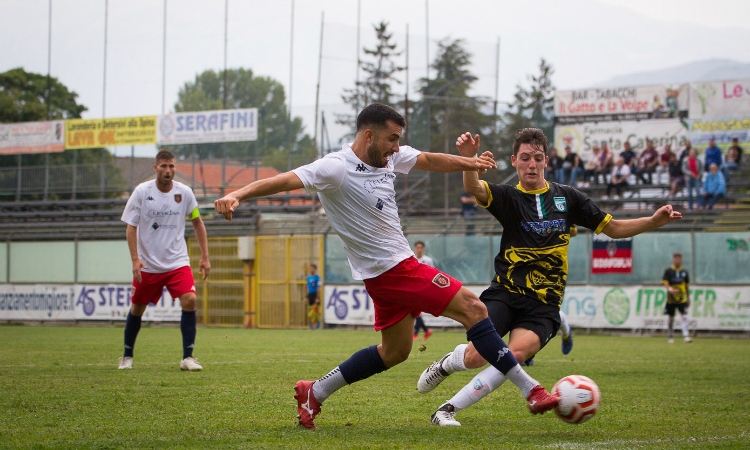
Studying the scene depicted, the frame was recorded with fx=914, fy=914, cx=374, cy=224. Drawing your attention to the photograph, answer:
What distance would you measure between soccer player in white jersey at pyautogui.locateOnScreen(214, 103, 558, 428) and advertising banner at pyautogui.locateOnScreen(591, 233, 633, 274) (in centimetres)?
1777

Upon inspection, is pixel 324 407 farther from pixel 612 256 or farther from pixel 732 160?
pixel 732 160

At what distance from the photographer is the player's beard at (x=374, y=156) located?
5.83 m

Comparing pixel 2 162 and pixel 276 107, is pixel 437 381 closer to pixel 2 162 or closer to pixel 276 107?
pixel 276 107

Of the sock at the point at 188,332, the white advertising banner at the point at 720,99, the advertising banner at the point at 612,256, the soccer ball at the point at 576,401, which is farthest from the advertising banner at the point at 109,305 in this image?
the soccer ball at the point at 576,401

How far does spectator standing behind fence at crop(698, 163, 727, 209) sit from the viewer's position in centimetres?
2527

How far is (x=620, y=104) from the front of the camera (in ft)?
104

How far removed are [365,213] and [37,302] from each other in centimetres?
2487

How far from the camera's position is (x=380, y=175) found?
19.4 feet

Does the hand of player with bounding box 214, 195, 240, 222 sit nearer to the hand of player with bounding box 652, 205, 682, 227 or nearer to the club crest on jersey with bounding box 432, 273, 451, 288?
the club crest on jersey with bounding box 432, 273, 451, 288

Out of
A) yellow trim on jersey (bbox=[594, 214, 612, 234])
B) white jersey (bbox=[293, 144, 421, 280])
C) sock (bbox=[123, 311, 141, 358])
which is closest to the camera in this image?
white jersey (bbox=[293, 144, 421, 280])

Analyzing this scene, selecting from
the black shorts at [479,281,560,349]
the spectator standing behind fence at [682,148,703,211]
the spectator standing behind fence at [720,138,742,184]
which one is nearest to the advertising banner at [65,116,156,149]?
the spectator standing behind fence at [682,148,703,211]

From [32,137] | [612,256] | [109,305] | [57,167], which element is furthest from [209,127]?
[612,256]

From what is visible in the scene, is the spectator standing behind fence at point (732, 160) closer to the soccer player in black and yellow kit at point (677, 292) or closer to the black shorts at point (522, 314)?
the soccer player in black and yellow kit at point (677, 292)

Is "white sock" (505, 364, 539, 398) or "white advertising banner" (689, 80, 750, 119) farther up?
"white advertising banner" (689, 80, 750, 119)
